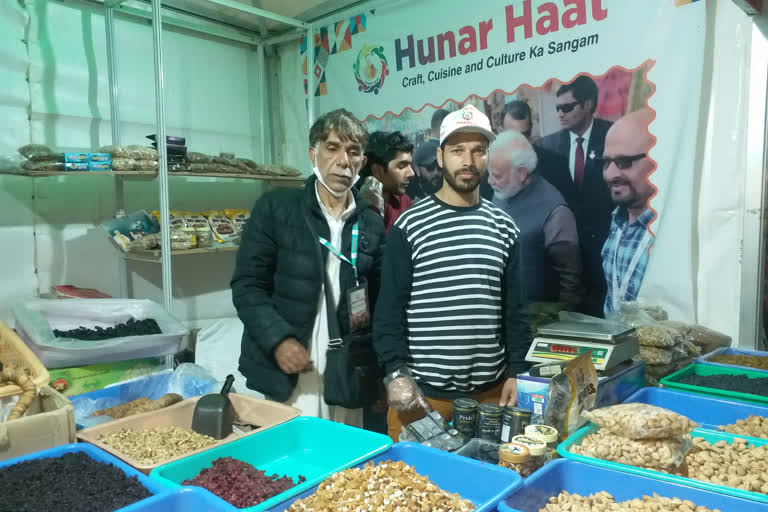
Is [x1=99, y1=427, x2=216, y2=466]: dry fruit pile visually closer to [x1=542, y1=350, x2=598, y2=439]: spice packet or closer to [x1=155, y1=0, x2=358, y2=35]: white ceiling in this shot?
[x1=542, y1=350, x2=598, y2=439]: spice packet

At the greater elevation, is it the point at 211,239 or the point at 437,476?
the point at 211,239

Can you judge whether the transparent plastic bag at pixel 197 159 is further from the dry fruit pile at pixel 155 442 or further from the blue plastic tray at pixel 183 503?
the blue plastic tray at pixel 183 503

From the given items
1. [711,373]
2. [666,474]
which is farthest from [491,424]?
[711,373]

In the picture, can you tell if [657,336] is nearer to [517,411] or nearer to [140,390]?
[517,411]

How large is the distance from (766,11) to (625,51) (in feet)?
1.61

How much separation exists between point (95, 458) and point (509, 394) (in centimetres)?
109

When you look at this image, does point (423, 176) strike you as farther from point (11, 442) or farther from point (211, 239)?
point (11, 442)

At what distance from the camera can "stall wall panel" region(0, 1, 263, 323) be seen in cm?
Result: 267

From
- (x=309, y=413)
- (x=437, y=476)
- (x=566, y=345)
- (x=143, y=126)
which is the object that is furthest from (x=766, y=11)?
(x=143, y=126)

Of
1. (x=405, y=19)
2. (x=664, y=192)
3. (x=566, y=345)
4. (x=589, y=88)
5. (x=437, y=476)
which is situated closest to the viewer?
(x=437, y=476)

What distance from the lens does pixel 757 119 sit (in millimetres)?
1960

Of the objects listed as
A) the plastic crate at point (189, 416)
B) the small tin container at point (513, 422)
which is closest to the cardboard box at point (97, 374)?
the plastic crate at point (189, 416)

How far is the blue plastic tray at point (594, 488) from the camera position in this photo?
969mm

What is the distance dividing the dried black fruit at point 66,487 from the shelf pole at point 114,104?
205 cm
